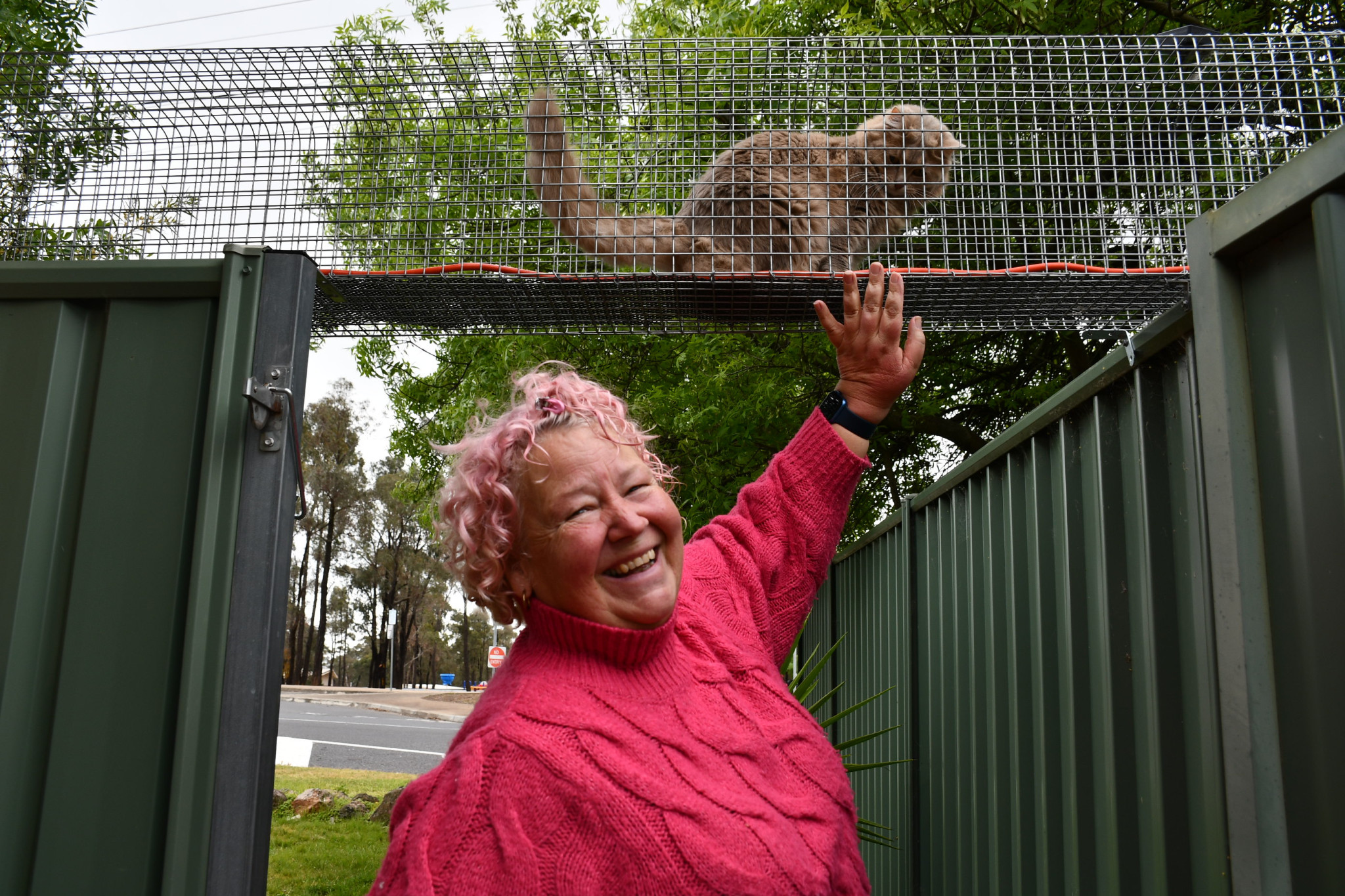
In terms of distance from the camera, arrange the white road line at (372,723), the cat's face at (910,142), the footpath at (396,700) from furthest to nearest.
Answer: the footpath at (396,700)
the white road line at (372,723)
the cat's face at (910,142)

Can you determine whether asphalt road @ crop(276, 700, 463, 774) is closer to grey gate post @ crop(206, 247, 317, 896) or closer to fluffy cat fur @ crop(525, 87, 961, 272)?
fluffy cat fur @ crop(525, 87, 961, 272)

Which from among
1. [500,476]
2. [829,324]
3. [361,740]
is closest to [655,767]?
[500,476]

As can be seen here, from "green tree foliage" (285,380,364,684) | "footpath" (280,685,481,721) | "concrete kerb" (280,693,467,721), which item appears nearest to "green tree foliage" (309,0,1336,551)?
"concrete kerb" (280,693,467,721)

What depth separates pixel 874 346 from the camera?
2.04 meters

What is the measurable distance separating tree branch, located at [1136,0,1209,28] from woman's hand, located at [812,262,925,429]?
5247 mm

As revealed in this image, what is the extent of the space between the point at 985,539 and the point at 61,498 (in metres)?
2.14

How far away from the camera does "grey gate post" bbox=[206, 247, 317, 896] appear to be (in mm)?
1347

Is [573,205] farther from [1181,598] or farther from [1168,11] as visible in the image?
[1168,11]

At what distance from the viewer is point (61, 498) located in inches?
59.8

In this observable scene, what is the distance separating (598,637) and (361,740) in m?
18.8

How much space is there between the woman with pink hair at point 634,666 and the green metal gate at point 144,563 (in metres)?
0.30

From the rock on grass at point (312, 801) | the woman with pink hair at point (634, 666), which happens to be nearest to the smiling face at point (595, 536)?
the woman with pink hair at point (634, 666)

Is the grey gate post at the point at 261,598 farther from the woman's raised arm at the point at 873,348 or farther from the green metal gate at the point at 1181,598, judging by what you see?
the green metal gate at the point at 1181,598

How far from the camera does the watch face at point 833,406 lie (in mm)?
2102
